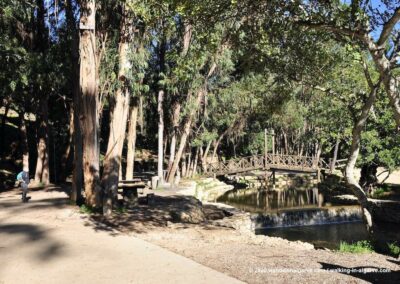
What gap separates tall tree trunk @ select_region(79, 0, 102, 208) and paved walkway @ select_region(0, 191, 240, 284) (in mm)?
1971

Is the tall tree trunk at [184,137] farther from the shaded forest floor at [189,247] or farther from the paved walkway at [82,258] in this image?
the paved walkway at [82,258]

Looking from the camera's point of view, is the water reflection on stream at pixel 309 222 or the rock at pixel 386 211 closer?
the water reflection on stream at pixel 309 222

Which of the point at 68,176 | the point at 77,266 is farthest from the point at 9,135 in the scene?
the point at 77,266

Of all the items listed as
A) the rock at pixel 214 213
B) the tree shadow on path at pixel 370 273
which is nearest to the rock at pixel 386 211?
the rock at pixel 214 213

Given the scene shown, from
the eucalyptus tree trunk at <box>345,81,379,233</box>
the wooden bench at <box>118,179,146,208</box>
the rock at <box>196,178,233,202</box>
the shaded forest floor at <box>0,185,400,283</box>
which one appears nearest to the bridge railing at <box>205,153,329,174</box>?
the rock at <box>196,178,233,202</box>

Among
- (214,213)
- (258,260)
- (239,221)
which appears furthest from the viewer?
(214,213)

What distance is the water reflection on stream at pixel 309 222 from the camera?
1841 cm

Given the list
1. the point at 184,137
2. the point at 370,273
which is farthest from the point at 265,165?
the point at 370,273

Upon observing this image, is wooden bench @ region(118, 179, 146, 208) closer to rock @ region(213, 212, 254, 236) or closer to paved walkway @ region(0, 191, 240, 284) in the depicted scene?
rock @ region(213, 212, 254, 236)

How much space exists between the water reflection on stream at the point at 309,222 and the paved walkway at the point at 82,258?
10.3 meters

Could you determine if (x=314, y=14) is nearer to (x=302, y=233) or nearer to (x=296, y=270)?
(x=296, y=270)

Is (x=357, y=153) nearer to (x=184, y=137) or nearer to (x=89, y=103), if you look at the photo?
(x=89, y=103)

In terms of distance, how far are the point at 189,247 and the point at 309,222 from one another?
14.4 metres

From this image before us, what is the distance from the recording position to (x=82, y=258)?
7.21 metres
